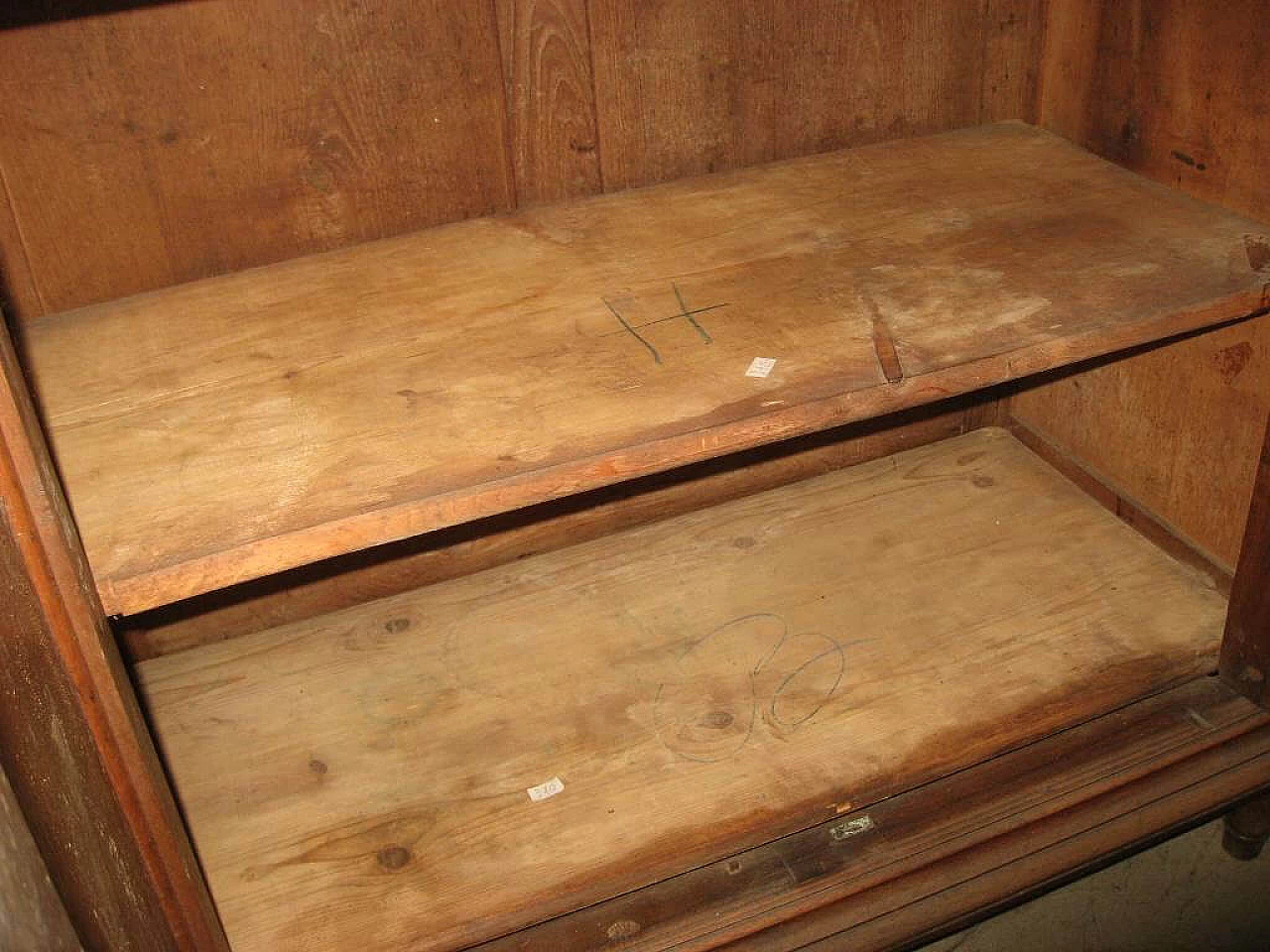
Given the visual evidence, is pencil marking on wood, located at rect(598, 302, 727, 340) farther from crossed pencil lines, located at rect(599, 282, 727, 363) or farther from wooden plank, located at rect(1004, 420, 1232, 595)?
wooden plank, located at rect(1004, 420, 1232, 595)

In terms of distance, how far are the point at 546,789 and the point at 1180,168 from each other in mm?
896

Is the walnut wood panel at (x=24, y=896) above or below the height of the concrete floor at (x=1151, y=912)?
above

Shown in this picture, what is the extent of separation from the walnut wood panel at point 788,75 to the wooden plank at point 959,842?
70cm

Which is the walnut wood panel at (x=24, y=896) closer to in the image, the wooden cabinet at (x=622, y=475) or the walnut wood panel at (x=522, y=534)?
the wooden cabinet at (x=622, y=475)

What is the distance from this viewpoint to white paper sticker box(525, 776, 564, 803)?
3.93ft

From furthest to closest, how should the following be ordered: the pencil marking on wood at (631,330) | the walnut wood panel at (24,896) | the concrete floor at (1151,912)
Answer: the concrete floor at (1151,912) → the pencil marking on wood at (631,330) → the walnut wood panel at (24,896)

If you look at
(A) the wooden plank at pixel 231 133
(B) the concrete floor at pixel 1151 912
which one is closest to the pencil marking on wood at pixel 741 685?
(B) the concrete floor at pixel 1151 912

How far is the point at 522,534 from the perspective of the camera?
4.91ft

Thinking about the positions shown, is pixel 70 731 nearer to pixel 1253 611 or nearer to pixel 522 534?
pixel 522 534

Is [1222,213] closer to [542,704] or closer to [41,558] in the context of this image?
[542,704]

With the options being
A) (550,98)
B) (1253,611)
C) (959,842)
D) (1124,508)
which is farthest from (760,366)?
(1124,508)

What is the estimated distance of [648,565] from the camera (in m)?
1.48

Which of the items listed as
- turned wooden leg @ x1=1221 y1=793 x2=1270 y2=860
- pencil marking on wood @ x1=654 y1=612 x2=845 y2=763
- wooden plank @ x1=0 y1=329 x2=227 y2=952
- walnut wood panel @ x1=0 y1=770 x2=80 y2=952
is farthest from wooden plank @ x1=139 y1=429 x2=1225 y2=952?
walnut wood panel @ x1=0 y1=770 x2=80 y2=952

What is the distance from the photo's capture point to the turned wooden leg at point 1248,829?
1376 mm
